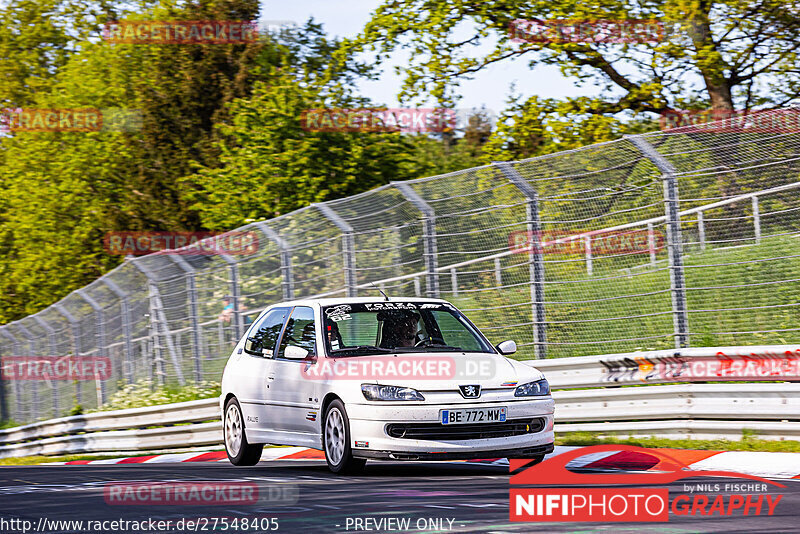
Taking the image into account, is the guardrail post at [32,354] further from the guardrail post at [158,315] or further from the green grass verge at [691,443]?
the green grass verge at [691,443]

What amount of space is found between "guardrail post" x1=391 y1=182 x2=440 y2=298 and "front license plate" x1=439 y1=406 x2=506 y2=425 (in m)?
4.53

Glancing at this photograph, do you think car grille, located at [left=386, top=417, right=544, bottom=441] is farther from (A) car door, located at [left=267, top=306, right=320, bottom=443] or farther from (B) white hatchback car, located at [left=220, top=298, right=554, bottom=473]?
(A) car door, located at [left=267, top=306, right=320, bottom=443]

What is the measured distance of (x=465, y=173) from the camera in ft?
42.2

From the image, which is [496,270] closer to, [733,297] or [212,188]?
[733,297]

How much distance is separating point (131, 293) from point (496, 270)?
9.11 metres

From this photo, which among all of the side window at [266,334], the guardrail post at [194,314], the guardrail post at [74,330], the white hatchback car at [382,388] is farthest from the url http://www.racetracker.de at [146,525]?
the guardrail post at [74,330]

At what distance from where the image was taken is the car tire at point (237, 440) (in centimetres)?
1131

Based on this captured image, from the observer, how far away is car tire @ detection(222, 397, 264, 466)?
11.3 m

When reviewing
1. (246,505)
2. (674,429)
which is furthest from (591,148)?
(246,505)

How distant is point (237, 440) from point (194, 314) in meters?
6.77

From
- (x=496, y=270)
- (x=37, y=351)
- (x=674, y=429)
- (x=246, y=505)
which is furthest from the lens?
(x=37, y=351)

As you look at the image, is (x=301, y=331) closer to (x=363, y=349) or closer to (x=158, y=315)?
(x=363, y=349)

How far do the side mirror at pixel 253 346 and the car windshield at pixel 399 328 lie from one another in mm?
1041

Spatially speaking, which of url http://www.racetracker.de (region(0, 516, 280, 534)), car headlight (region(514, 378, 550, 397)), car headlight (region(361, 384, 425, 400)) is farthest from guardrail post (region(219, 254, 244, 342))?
url http://www.racetracker.de (region(0, 516, 280, 534))
